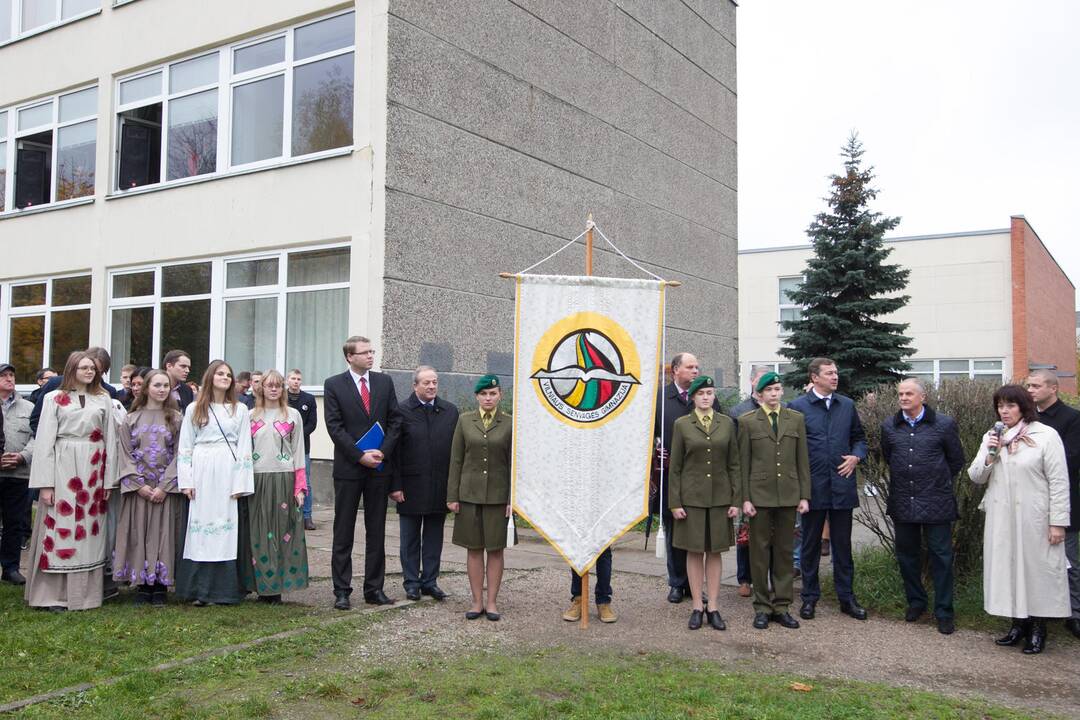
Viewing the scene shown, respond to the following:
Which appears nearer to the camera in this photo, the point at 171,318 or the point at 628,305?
the point at 628,305

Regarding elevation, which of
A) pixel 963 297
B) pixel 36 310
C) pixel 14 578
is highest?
pixel 963 297

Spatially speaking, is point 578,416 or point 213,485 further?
point 213,485

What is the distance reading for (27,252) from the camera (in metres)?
18.3

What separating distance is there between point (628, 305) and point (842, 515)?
241cm

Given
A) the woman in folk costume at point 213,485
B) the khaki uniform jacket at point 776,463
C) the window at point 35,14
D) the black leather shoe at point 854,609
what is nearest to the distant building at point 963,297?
the window at point 35,14

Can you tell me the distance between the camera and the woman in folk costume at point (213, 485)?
7.41 meters

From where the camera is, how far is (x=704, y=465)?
7.20 metres

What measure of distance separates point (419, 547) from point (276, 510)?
3.88ft

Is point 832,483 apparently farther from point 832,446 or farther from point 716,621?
point 716,621

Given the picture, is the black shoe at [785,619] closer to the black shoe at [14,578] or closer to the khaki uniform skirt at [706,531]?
the khaki uniform skirt at [706,531]

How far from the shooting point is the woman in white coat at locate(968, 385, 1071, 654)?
21.6ft

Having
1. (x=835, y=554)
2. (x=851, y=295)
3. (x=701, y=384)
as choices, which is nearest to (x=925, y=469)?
(x=835, y=554)

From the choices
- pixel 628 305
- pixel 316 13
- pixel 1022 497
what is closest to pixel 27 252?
pixel 316 13

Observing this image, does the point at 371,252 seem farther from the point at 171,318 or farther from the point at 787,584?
the point at 787,584
